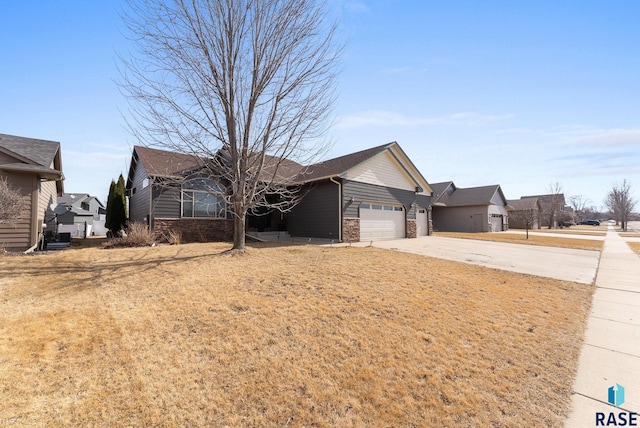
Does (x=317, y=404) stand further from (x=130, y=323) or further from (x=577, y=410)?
(x=130, y=323)

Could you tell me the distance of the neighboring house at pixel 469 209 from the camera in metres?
30.8

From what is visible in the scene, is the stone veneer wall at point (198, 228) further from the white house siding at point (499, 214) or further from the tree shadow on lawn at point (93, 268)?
the white house siding at point (499, 214)

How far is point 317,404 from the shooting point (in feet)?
9.38

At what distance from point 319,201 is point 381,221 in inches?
172

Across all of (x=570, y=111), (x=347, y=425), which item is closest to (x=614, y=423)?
(x=347, y=425)

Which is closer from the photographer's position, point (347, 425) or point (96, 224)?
point (347, 425)

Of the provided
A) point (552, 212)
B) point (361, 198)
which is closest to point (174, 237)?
point (361, 198)

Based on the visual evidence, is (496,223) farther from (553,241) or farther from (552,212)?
(552,212)

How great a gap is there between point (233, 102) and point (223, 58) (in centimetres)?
135

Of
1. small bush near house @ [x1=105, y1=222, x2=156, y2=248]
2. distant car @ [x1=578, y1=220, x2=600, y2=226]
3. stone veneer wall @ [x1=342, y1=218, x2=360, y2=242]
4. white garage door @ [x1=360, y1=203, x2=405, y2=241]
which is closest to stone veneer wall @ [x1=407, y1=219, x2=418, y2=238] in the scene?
white garage door @ [x1=360, y1=203, x2=405, y2=241]

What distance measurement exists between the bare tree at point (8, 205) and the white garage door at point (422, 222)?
21.6m

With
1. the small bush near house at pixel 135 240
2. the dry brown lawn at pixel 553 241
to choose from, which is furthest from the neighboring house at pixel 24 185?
the dry brown lawn at pixel 553 241

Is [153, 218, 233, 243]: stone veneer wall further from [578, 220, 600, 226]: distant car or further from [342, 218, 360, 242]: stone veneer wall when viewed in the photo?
[578, 220, 600, 226]: distant car
